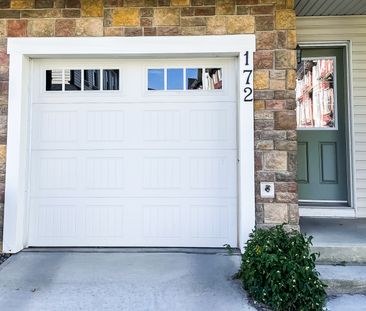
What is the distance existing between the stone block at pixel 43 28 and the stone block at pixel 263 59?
208cm

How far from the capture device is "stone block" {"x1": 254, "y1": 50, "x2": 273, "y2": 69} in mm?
3855

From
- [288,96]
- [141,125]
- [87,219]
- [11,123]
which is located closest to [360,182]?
[288,96]

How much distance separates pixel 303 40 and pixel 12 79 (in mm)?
3472

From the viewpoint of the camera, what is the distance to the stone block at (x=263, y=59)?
3855 mm

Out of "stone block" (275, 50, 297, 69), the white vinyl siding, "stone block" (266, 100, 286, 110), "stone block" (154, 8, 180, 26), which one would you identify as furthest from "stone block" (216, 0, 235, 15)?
the white vinyl siding

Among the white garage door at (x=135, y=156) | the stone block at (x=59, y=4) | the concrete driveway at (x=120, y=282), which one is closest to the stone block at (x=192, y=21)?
the white garage door at (x=135, y=156)

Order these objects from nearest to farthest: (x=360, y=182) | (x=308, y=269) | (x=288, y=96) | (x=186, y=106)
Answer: (x=308, y=269) → (x=288, y=96) → (x=186, y=106) → (x=360, y=182)

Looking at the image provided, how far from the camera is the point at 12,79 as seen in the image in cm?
393

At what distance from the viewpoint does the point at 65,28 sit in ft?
12.9

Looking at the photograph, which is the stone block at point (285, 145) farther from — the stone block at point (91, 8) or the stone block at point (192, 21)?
the stone block at point (91, 8)

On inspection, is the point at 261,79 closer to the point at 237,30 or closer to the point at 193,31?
the point at 237,30

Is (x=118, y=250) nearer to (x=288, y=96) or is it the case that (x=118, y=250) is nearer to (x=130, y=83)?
(x=130, y=83)

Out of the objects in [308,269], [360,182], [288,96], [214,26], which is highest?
[214,26]

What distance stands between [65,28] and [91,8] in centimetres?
33
